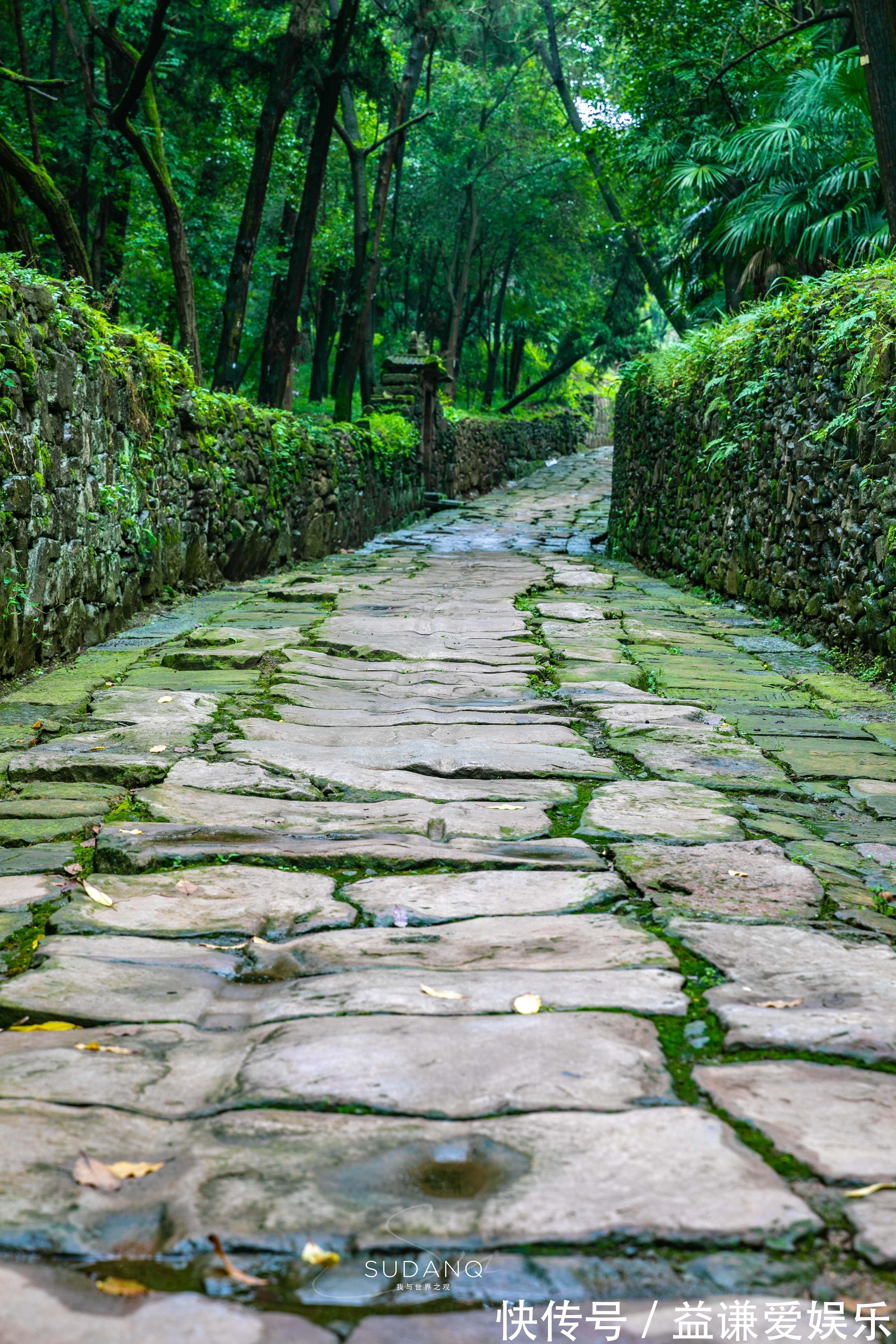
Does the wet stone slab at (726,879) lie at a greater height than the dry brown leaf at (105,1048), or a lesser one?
greater

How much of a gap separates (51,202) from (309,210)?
12.7ft

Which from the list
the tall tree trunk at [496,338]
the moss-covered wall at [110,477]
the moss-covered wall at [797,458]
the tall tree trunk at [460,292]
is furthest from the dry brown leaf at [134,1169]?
the tall tree trunk at [496,338]

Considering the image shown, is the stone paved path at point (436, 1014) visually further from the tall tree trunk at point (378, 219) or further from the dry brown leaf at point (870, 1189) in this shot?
the tall tree trunk at point (378, 219)

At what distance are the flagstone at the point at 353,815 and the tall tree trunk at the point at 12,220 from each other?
237 inches

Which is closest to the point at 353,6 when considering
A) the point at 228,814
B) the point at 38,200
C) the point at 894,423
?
the point at 38,200

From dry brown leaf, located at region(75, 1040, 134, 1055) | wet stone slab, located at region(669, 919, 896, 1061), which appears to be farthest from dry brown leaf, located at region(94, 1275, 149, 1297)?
wet stone slab, located at region(669, 919, 896, 1061)

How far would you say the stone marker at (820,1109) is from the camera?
1427 mm

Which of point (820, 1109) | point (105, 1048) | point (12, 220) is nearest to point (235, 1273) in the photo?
point (105, 1048)

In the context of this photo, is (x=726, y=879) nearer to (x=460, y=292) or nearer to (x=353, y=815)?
(x=353, y=815)

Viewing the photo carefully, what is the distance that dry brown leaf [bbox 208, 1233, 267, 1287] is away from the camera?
3.95 ft

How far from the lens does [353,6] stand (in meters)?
11.6

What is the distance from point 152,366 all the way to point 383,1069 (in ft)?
19.6

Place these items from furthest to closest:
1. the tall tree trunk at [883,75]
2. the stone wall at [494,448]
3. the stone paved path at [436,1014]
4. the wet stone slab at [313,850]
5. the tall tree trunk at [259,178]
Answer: the stone wall at [494,448] < the tall tree trunk at [259,178] < the tall tree trunk at [883,75] < the wet stone slab at [313,850] < the stone paved path at [436,1014]

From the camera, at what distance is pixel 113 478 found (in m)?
5.98
